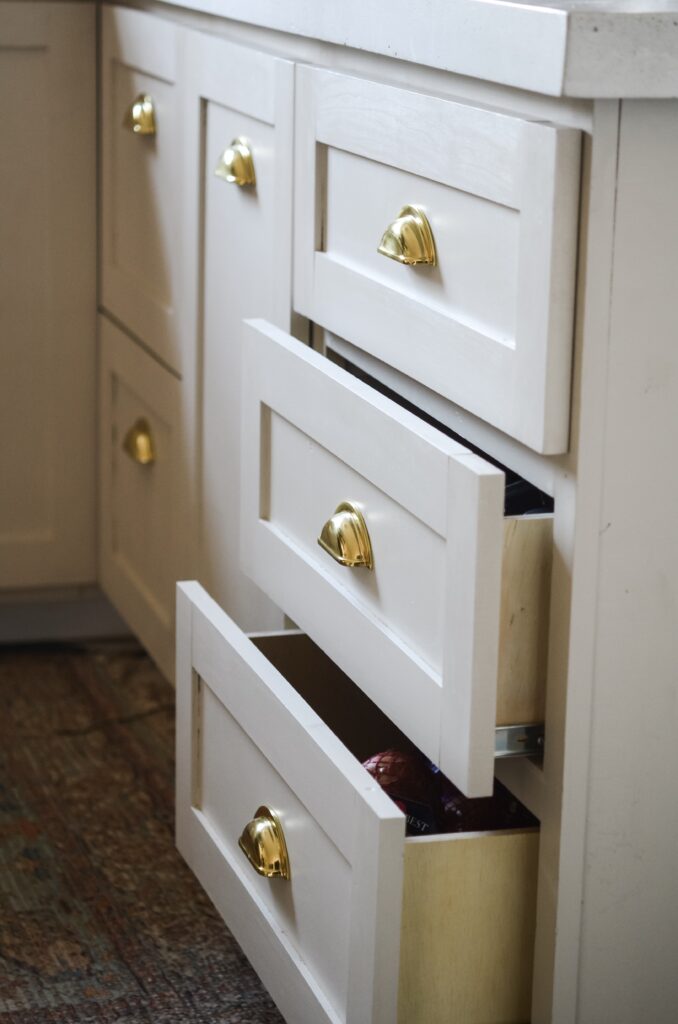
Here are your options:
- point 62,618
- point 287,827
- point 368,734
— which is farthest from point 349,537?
point 62,618

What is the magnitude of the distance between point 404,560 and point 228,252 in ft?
1.92

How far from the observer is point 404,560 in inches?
37.2

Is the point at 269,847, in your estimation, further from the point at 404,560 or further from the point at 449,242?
the point at 449,242

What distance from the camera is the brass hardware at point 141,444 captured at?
1.71m

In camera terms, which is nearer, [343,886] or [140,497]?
[343,886]

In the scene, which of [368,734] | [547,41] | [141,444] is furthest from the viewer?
[141,444]

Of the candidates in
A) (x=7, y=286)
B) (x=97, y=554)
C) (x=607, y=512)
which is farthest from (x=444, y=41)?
(x=97, y=554)

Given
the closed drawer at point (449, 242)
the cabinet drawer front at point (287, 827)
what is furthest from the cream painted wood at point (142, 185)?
the cabinet drawer front at point (287, 827)

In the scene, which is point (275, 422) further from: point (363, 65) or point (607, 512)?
point (607, 512)

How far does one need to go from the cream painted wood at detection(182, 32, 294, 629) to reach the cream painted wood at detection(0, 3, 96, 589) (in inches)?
13.5

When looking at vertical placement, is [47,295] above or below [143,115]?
below

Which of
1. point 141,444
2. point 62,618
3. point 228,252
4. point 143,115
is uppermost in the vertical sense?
point 143,115

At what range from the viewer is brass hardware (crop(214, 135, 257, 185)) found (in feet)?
4.37

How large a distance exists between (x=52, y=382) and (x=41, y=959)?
0.83 metres
